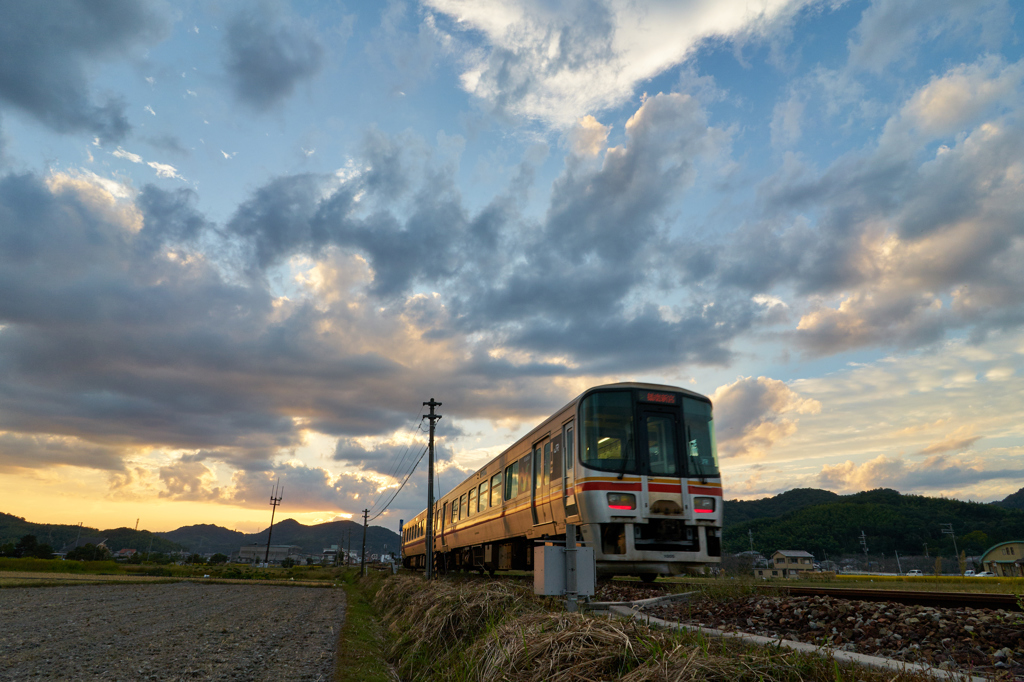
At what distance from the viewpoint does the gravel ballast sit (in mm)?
4160

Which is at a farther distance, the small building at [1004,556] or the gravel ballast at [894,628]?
the small building at [1004,556]

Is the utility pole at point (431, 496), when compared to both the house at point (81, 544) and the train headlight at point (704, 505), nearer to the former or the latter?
the train headlight at point (704, 505)

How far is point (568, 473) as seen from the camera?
1059 cm

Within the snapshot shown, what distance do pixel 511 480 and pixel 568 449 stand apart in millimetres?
4211

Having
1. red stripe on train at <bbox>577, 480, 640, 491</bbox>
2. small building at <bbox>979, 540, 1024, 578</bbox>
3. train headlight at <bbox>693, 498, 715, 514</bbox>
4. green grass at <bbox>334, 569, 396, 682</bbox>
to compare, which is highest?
red stripe on train at <bbox>577, 480, 640, 491</bbox>

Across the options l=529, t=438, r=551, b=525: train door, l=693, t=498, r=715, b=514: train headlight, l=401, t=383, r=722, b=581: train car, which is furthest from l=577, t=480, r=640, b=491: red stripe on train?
l=529, t=438, r=551, b=525: train door

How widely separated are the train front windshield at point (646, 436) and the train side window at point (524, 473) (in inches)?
126

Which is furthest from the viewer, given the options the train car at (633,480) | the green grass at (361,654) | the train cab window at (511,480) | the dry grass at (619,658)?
the train cab window at (511,480)

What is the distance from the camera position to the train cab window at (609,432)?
1013 cm

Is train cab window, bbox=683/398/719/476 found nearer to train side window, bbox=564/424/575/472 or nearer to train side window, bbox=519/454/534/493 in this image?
train side window, bbox=564/424/575/472

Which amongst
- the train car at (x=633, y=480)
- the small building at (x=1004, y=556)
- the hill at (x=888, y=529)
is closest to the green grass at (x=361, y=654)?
the train car at (x=633, y=480)

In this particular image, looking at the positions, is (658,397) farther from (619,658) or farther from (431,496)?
(431,496)

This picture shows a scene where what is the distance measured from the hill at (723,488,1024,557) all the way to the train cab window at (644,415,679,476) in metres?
56.2

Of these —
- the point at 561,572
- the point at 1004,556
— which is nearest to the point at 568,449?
the point at 561,572
